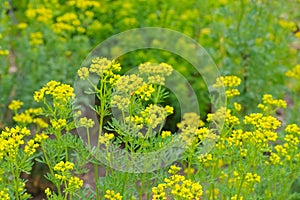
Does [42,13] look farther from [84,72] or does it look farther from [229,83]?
[84,72]

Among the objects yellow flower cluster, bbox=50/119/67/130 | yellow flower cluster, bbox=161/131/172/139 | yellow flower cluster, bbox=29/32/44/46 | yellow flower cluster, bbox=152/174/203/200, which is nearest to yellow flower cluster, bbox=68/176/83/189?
yellow flower cluster, bbox=50/119/67/130

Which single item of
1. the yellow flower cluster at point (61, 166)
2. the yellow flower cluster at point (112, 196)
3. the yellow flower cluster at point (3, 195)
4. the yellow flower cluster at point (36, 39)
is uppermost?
the yellow flower cluster at point (36, 39)

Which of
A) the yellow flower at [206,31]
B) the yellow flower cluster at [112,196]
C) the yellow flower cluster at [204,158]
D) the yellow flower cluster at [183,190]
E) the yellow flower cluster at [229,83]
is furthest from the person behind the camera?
the yellow flower at [206,31]

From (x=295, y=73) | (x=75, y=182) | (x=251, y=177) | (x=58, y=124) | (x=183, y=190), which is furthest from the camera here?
(x=295, y=73)

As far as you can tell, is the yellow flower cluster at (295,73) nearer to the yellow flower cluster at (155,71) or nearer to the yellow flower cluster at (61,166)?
the yellow flower cluster at (155,71)

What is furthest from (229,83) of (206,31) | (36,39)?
(36,39)

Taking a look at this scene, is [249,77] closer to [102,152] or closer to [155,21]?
[155,21]

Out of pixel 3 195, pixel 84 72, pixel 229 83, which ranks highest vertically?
pixel 229 83

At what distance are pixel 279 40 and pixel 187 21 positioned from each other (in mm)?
890

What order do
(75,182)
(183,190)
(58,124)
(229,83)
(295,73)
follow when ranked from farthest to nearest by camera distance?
(295,73) → (229,83) → (58,124) → (75,182) → (183,190)

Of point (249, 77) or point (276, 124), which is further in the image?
point (249, 77)

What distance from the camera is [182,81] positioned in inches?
200

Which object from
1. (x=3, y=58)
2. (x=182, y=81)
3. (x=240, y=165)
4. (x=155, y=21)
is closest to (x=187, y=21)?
(x=155, y=21)

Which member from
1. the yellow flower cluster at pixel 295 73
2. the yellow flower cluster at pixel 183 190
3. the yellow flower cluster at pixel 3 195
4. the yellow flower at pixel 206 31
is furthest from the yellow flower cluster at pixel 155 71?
the yellow flower at pixel 206 31
